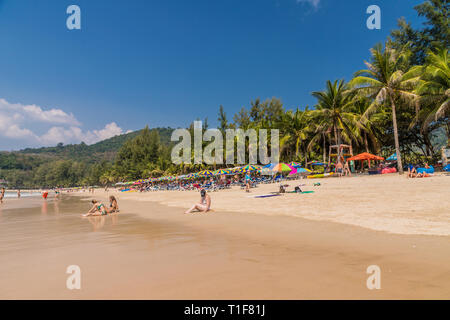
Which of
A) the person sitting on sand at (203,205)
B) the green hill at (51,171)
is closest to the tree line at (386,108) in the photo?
the person sitting on sand at (203,205)

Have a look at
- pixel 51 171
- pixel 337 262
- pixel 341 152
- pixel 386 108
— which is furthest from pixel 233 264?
pixel 51 171

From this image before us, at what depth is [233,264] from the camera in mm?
3799

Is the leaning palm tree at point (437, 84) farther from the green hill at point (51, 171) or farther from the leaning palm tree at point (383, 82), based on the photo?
the green hill at point (51, 171)

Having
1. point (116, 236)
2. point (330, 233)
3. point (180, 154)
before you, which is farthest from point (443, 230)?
point (180, 154)

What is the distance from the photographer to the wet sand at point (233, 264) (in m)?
2.86

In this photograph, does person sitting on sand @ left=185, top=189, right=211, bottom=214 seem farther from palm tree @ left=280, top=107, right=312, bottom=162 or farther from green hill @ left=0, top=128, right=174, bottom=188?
green hill @ left=0, top=128, right=174, bottom=188

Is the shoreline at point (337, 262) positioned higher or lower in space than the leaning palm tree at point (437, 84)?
lower

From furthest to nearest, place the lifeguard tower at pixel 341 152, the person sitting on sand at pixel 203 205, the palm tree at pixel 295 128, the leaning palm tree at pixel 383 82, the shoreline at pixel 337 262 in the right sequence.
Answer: the palm tree at pixel 295 128, the lifeguard tower at pixel 341 152, the leaning palm tree at pixel 383 82, the person sitting on sand at pixel 203 205, the shoreline at pixel 337 262

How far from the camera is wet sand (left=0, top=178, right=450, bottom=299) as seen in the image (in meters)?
2.86

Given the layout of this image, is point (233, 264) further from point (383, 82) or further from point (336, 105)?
point (336, 105)

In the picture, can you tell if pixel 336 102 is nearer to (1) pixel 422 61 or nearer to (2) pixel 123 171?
(1) pixel 422 61

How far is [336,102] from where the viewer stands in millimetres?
25969

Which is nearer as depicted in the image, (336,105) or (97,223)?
(97,223)

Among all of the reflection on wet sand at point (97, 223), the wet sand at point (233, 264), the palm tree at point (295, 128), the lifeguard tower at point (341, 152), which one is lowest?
the reflection on wet sand at point (97, 223)
